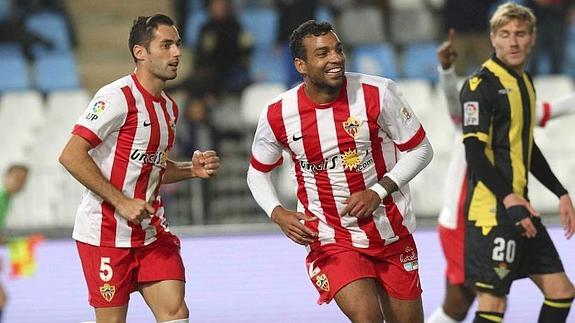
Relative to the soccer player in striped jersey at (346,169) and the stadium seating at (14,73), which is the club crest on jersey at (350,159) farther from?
the stadium seating at (14,73)

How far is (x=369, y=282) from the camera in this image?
5.54 metres

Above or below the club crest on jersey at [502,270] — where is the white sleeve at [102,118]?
above

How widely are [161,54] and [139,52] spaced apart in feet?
0.38

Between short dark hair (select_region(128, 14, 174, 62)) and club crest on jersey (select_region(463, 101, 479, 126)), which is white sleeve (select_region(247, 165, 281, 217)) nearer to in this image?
short dark hair (select_region(128, 14, 174, 62))

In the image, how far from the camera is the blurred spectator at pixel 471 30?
14.0 metres

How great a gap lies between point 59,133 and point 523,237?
8.76 m

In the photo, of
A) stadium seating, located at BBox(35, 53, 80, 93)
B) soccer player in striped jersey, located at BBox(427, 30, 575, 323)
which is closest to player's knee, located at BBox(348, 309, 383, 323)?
soccer player in striped jersey, located at BBox(427, 30, 575, 323)

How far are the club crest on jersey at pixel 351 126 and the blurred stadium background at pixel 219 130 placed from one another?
293cm

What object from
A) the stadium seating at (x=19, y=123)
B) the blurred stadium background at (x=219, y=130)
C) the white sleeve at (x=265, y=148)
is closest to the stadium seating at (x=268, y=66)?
the blurred stadium background at (x=219, y=130)

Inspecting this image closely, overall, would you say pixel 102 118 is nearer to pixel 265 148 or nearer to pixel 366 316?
pixel 265 148

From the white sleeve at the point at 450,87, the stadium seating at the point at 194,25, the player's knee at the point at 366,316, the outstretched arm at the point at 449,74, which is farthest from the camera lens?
the stadium seating at the point at 194,25

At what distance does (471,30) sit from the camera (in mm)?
14086

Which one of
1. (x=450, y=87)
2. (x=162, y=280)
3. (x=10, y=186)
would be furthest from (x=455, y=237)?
(x=10, y=186)

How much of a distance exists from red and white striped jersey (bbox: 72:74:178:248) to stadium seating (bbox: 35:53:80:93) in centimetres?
933
